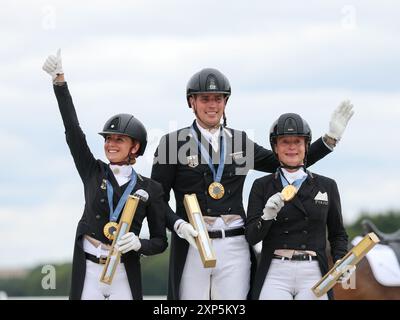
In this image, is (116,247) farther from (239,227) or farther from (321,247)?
(321,247)

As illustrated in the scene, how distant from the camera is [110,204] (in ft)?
24.7

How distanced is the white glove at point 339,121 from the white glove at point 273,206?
1.23 meters

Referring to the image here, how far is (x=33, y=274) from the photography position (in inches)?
1447

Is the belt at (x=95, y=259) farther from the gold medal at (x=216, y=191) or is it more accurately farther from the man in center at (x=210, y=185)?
the gold medal at (x=216, y=191)

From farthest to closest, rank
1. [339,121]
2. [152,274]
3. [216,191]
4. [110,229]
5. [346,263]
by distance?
[152,274] < [339,121] < [216,191] < [110,229] < [346,263]

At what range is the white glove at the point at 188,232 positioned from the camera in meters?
7.47

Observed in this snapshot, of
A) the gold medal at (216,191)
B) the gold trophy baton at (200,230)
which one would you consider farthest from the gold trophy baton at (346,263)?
the gold medal at (216,191)

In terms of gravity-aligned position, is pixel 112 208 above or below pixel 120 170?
below

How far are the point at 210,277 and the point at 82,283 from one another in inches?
42.9

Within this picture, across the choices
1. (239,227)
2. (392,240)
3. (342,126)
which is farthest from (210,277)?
(392,240)

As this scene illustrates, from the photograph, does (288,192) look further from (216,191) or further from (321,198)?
(216,191)

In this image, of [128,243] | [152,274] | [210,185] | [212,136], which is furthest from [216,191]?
[152,274]

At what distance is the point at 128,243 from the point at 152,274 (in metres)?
25.3

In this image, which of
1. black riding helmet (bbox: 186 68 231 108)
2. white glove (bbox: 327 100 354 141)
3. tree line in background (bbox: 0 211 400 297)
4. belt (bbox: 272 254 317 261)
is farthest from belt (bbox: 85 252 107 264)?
tree line in background (bbox: 0 211 400 297)
